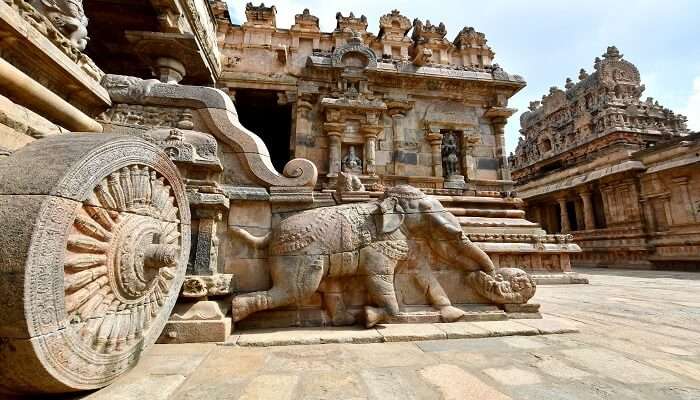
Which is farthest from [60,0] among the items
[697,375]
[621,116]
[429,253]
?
[621,116]

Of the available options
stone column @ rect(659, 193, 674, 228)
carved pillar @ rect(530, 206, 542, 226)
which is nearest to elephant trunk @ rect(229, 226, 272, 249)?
stone column @ rect(659, 193, 674, 228)

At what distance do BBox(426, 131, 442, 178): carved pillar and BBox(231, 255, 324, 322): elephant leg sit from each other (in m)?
8.73

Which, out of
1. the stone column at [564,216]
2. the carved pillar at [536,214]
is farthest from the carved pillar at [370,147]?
the carved pillar at [536,214]

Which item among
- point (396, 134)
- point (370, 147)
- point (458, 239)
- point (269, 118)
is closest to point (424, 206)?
point (458, 239)

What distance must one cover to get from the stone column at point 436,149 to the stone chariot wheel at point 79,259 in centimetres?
976

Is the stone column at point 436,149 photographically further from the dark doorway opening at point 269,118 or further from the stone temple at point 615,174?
the stone temple at point 615,174

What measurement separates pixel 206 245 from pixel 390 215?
1821 millimetres

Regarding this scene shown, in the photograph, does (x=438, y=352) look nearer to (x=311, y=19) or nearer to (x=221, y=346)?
(x=221, y=346)

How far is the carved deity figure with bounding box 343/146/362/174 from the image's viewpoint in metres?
10.5

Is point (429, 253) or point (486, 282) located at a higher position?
point (429, 253)

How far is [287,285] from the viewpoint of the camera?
2.91 m

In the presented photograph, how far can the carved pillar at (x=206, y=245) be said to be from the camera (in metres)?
2.81

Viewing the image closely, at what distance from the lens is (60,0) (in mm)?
2537

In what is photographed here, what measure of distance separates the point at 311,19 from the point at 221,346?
40.9 ft
